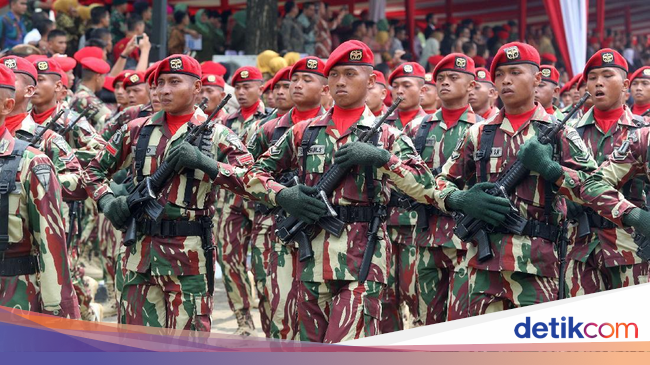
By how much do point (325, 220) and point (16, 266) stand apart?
2237 mm

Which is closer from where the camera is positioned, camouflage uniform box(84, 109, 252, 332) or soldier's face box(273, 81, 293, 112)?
camouflage uniform box(84, 109, 252, 332)

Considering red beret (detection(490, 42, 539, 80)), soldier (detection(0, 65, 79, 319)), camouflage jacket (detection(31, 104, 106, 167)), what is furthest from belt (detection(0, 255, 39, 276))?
red beret (detection(490, 42, 539, 80))

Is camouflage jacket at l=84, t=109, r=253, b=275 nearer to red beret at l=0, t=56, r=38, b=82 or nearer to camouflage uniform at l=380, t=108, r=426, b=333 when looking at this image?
red beret at l=0, t=56, r=38, b=82

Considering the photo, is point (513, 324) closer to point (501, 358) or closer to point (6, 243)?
point (501, 358)

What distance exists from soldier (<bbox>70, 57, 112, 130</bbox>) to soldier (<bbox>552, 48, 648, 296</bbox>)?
606 centimetres

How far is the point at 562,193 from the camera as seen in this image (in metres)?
6.92

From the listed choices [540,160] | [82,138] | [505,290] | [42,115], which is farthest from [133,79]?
[540,160]

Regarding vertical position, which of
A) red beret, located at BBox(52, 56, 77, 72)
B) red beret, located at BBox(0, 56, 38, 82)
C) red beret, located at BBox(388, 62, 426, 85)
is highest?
red beret, located at BBox(52, 56, 77, 72)

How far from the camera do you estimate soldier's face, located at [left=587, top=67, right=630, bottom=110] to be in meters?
8.63

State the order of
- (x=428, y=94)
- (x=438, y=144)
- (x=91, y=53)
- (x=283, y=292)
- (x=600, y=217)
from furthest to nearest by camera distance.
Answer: (x=91, y=53), (x=428, y=94), (x=438, y=144), (x=600, y=217), (x=283, y=292)

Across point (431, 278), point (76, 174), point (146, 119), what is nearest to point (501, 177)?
point (431, 278)

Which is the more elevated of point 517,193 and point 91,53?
point 91,53

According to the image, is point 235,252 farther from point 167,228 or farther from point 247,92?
point 167,228

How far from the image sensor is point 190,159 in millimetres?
7230
